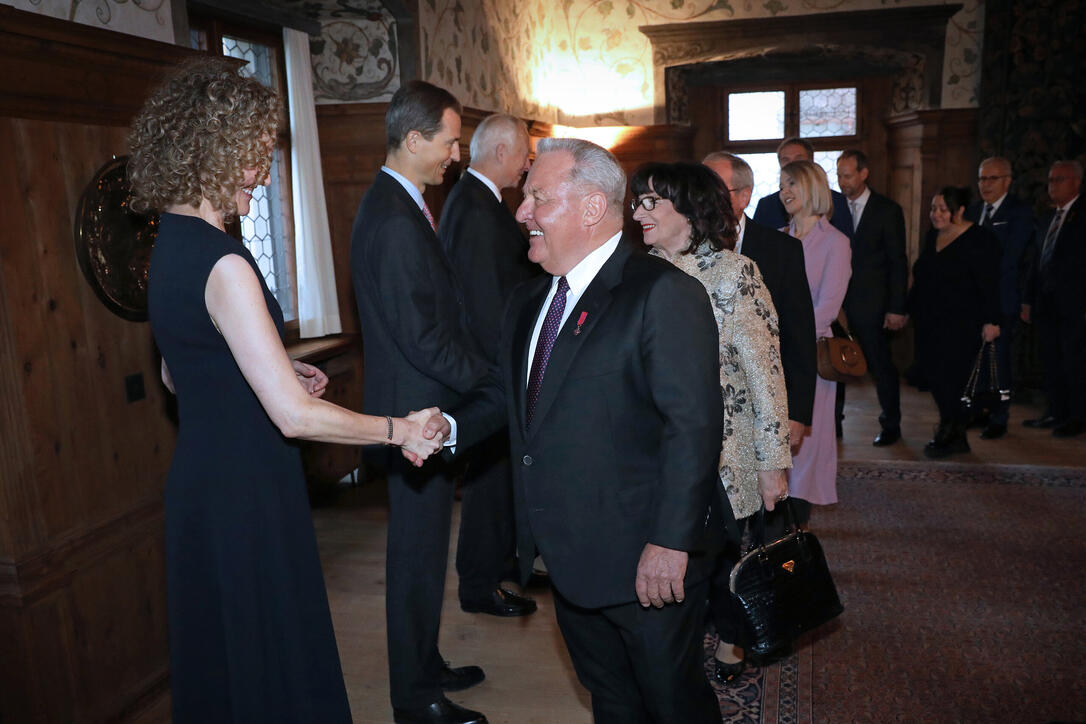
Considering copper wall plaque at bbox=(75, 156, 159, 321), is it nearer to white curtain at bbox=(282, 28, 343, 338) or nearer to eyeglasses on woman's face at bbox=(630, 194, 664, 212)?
eyeglasses on woman's face at bbox=(630, 194, 664, 212)

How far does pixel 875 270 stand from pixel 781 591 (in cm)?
391

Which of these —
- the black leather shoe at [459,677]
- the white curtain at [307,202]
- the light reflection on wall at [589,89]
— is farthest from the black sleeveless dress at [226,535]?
the light reflection on wall at [589,89]

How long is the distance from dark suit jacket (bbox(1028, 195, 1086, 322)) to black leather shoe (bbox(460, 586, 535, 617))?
460cm

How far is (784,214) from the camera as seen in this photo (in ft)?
18.1

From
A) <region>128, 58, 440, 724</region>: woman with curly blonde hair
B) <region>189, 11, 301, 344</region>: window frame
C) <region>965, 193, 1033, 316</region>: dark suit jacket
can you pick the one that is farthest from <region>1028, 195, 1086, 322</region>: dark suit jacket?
<region>128, 58, 440, 724</region>: woman with curly blonde hair

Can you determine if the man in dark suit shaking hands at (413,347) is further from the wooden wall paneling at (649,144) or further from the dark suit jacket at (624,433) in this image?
the wooden wall paneling at (649,144)

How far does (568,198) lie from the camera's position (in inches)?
74.3

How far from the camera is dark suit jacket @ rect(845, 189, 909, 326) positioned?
18.4 ft

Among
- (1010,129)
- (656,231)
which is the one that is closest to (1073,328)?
(1010,129)

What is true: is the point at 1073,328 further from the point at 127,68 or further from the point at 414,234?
the point at 127,68

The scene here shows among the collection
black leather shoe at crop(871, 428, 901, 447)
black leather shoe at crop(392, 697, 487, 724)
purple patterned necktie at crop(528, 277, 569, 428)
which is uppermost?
purple patterned necktie at crop(528, 277, 569, 428)

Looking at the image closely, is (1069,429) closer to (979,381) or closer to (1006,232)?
(979,381)

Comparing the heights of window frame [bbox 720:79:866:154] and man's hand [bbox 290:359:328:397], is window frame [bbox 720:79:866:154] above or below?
above

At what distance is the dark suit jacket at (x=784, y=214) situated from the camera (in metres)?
5.44
